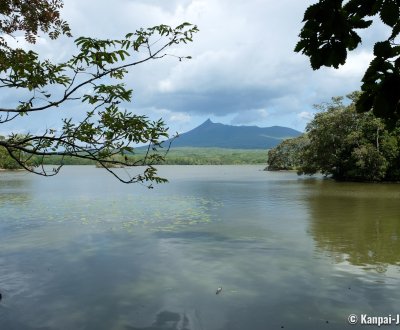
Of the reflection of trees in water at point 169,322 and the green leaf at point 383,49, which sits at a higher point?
the green leaf at point 383,49

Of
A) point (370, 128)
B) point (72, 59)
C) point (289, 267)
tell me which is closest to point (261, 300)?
point (289, 267)

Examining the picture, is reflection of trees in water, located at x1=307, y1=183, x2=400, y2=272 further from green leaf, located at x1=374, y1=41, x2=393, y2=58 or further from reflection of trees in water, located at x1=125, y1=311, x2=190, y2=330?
green leaf, located at x1=374, y1=41, x2=393, y2=58

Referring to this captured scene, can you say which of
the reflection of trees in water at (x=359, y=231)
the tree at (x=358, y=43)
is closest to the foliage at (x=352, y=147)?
the reflection of trees in water at (x=359, y=231)

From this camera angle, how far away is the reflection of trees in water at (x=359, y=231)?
578 inches

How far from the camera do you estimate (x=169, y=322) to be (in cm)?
904

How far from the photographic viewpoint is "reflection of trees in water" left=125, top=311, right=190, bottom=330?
874cm

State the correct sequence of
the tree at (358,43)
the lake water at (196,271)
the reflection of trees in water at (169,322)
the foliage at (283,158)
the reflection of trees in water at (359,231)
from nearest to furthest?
the tree at (358,43) → the reflection of trees in water at (169,322) → the lake water at (196,271) → the reflection of trees in water at (359,231) → the foliage at (283,158)

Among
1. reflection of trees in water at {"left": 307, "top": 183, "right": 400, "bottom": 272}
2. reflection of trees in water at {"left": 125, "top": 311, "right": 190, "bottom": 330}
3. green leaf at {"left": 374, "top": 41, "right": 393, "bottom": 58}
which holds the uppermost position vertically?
green leaf at {"left": 374, "top": 41, "right": 393, "bottom": 58}

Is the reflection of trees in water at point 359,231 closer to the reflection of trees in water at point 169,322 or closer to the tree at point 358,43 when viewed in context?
the reflection of trees in water at point 169,322

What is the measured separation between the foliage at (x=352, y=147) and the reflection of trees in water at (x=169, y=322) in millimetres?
54314

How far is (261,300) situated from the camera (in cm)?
1022

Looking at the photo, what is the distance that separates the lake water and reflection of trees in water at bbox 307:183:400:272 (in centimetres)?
6

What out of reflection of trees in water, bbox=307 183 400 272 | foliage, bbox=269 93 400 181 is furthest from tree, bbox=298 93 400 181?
reflection of trees in water, bbox=307 183 400 272

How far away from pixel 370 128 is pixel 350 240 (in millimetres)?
49801
